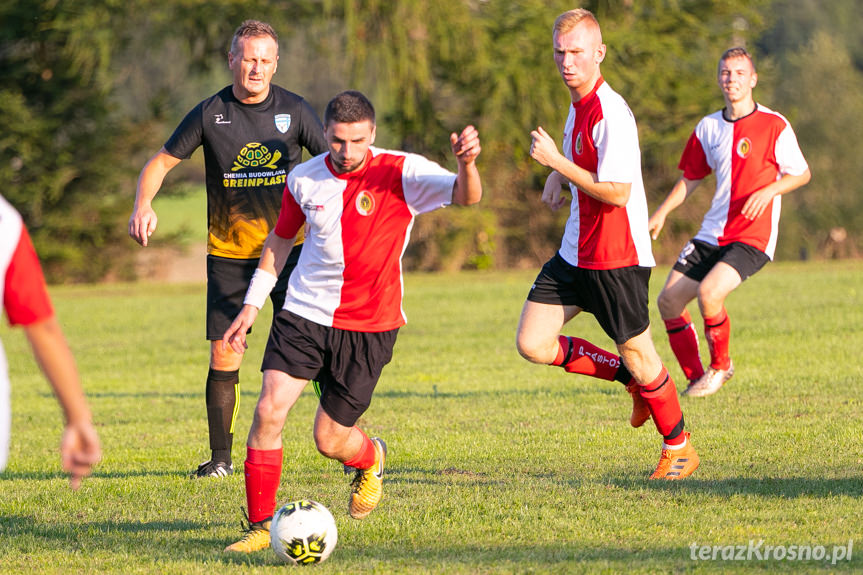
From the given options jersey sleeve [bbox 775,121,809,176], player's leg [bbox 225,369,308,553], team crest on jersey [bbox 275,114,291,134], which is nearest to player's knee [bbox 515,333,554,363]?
player's leg [bbox 225,369,308,553]

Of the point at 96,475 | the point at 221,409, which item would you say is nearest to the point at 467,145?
the point at 221,409

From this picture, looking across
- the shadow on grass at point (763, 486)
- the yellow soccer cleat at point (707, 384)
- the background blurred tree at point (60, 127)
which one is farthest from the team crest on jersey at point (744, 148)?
the background blurred tree at point (60, 127)

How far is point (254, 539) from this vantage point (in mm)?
4965

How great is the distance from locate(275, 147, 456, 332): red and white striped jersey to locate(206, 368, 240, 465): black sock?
6.51ft

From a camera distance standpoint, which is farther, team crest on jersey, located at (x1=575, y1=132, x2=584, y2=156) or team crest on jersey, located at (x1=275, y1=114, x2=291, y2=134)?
team crest on jersey, located at (x1=275, y1=114, x2=291, y2=134)

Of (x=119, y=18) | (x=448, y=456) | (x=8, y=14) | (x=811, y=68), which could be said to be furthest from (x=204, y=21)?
(x=811, y=68)

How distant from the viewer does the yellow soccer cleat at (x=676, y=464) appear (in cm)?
606

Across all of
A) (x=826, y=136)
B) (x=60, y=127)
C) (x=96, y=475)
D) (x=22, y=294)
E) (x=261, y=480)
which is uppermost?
(x=826, y=136)

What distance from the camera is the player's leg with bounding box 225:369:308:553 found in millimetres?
4996

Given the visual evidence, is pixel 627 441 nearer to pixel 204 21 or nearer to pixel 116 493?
pixel 116 493

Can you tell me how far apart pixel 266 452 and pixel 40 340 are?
6.83 ft

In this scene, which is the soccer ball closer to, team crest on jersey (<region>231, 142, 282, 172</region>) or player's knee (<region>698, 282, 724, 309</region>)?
team crest on jersey (<region>231, 142, 282, 172</region>)

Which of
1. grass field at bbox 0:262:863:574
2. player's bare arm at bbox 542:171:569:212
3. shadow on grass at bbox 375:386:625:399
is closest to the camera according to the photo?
grass field at bbox 0:262:863:574

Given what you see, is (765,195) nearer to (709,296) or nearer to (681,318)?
(709,296)
